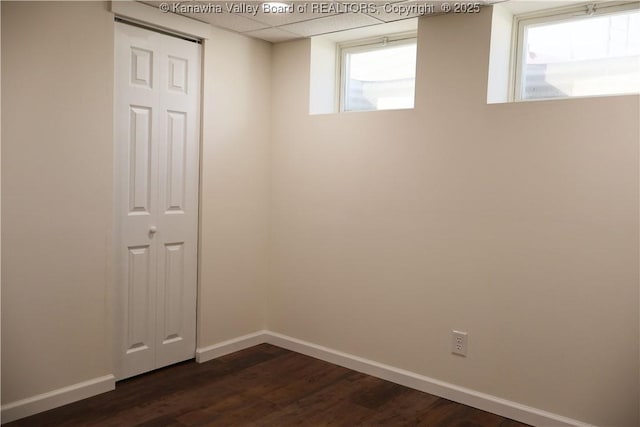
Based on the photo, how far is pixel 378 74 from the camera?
140 inches

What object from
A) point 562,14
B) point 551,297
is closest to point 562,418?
point 551,297

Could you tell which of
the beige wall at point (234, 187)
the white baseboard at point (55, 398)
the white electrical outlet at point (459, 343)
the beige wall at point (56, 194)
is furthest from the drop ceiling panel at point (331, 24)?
the white baseboard at point (55, 398)

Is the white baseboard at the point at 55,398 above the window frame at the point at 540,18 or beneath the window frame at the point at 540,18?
beneath

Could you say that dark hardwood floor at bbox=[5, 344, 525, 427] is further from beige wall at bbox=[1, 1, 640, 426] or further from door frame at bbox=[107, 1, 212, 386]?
door frame at bbox=[107, 1, 212, 386]

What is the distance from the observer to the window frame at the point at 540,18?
2654 millimetres

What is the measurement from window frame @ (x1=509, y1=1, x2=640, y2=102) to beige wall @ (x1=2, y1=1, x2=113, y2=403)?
220 cm

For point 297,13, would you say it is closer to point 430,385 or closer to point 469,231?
point 469,231

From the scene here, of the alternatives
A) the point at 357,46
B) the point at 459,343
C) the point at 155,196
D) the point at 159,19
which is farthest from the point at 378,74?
the point at 459,343

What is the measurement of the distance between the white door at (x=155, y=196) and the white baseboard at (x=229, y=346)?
0.07 metres

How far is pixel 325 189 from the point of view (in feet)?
11.7

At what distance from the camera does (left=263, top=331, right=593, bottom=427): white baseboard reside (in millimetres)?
2705

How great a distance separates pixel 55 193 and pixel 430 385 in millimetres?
2279

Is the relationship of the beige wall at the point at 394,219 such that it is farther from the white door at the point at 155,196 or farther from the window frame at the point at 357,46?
the window frame at the point at 357,46

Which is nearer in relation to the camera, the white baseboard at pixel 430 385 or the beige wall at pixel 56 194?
the beige wall at pixel 56 194
